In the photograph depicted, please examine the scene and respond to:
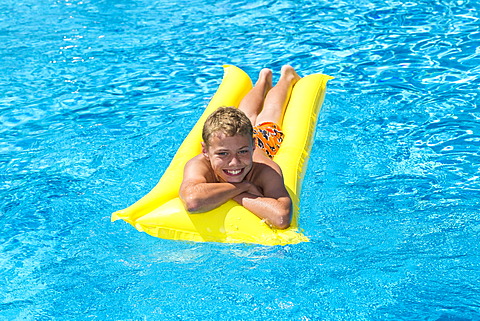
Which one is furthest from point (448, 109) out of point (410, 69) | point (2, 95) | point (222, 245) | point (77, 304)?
point (2, 95)

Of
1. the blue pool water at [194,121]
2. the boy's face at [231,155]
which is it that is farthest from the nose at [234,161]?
the blue pool water at [194,121]

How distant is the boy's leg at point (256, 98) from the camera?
5254 mm

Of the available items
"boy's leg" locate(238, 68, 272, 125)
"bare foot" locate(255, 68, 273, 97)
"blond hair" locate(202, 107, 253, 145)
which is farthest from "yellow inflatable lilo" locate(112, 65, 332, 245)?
"bare foot" locate(255, 68, 273, 97)

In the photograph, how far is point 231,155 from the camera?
12.9 ft

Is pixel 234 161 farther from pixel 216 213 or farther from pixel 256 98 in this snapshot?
pixel 256 98

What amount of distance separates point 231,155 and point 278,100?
154 centimetres

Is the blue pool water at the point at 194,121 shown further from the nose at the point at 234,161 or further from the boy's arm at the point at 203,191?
the nose at the point at 234,161

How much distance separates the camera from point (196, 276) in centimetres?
375

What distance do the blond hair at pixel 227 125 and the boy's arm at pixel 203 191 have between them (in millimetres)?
229

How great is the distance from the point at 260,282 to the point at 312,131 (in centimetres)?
172

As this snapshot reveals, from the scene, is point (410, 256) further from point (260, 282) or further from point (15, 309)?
point (15, 309)

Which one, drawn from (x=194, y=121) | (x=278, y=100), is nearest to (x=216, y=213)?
(x=278, y=100)

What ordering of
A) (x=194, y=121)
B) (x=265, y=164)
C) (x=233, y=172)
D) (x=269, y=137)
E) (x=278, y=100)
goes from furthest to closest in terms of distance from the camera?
(x=194, y=121) → (x=278, y=100) → (x=269, y=137) → (x=265, y=164) → (x=233, y=172)

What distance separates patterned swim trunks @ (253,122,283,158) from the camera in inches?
188
